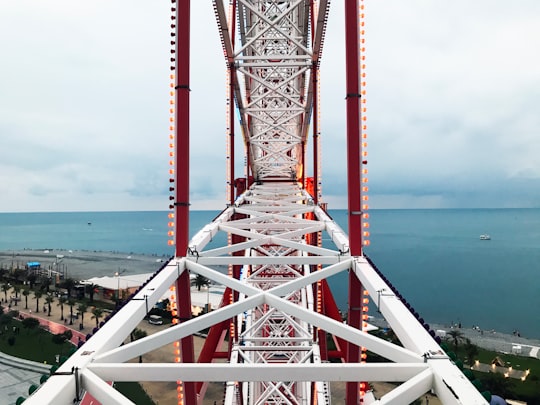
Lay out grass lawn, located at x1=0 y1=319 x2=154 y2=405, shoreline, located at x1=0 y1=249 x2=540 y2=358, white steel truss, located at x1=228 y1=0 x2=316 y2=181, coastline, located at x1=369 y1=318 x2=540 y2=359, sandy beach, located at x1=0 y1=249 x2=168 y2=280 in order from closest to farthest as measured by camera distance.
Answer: white steel truss, located at x1=228 y1=0 x2=316 y2=181 < grass lawn, located at x1=0 y1=319 x2=154 y2=405 < coastline, located at x1=369 y1=318 x2=540 y2=359 < shoreline, located at x1=0 y1=249 x2=540 y2=358 < sandy beach, located at x1=0 y1=249 x2=168 y2=280

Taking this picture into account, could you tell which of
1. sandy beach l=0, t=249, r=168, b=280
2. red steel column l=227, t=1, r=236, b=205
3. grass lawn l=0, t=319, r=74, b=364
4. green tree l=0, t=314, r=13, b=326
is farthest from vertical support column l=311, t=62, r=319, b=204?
sandy beach l=0, t=249, r=168, b=280

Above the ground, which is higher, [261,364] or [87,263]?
[261,364]

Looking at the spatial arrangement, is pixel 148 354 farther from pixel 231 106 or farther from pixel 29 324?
pixel 231 106

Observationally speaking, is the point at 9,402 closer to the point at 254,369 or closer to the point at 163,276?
the point at 163,276

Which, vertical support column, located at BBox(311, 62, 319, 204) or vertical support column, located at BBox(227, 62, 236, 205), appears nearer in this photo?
vertical support column, located at BBox(227, 62, 236, 205)

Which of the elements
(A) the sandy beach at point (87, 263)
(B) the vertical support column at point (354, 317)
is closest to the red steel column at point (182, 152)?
(B) the vertical support column at point (354, 317)

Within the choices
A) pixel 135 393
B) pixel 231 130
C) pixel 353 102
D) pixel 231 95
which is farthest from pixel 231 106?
pixel 135 393

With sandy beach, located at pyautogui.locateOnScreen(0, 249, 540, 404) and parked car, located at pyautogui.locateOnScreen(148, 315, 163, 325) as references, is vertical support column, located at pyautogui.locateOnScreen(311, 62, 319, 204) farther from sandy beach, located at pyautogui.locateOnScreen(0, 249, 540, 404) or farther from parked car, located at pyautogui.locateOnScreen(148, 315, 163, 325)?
parked car, located at pyautogui.locateOnScreen(148, 315, 163, 325)

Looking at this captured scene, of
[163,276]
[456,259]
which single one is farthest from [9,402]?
[456,259]
